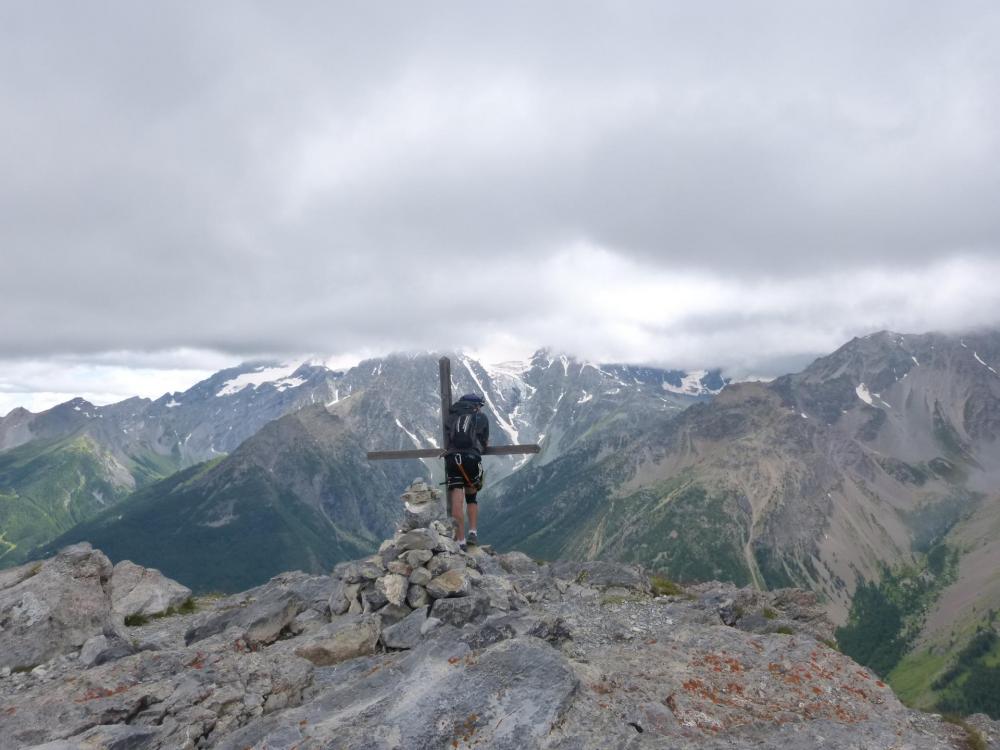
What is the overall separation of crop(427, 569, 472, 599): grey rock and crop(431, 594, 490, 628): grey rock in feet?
3.49

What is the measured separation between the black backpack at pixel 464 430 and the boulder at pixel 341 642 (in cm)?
848

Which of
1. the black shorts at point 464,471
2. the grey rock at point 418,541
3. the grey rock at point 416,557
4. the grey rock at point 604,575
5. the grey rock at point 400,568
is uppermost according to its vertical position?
the black shorts at point 464,471

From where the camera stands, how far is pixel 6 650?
21.9 metres

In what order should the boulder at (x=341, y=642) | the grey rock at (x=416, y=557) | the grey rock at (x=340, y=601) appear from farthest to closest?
the grey rock at (x=340, y=601), the grey rock at (x=416, y=557), the boulder at (x=341, y=642)

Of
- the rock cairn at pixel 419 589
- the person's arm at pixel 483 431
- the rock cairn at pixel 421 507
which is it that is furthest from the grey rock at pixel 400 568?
the person's arm at pixel 483 431

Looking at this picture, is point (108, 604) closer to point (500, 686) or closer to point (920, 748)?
point (500, 686)

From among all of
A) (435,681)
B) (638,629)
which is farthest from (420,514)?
(435,681)

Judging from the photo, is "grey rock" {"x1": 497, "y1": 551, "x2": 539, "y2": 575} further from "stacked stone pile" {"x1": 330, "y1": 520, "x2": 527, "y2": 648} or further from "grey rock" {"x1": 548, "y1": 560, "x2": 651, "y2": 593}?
"stacked stone pile" {"x1": 330, "y1": 520, "x2": 527, "y2": 648}

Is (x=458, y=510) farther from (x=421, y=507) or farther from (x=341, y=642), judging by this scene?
(x=341, y=642)

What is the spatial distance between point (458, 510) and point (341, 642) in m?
9.33

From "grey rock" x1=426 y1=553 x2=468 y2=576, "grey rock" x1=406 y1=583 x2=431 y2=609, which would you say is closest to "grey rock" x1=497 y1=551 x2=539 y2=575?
"grey rock" x1=426 y1=553 x2=468 y2=576

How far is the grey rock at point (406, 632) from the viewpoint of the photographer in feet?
58.2

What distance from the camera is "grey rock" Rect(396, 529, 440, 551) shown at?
21984mm

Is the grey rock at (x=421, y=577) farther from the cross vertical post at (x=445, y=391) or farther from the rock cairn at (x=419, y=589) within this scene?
the cross vertical post at (x=445, y=391)
